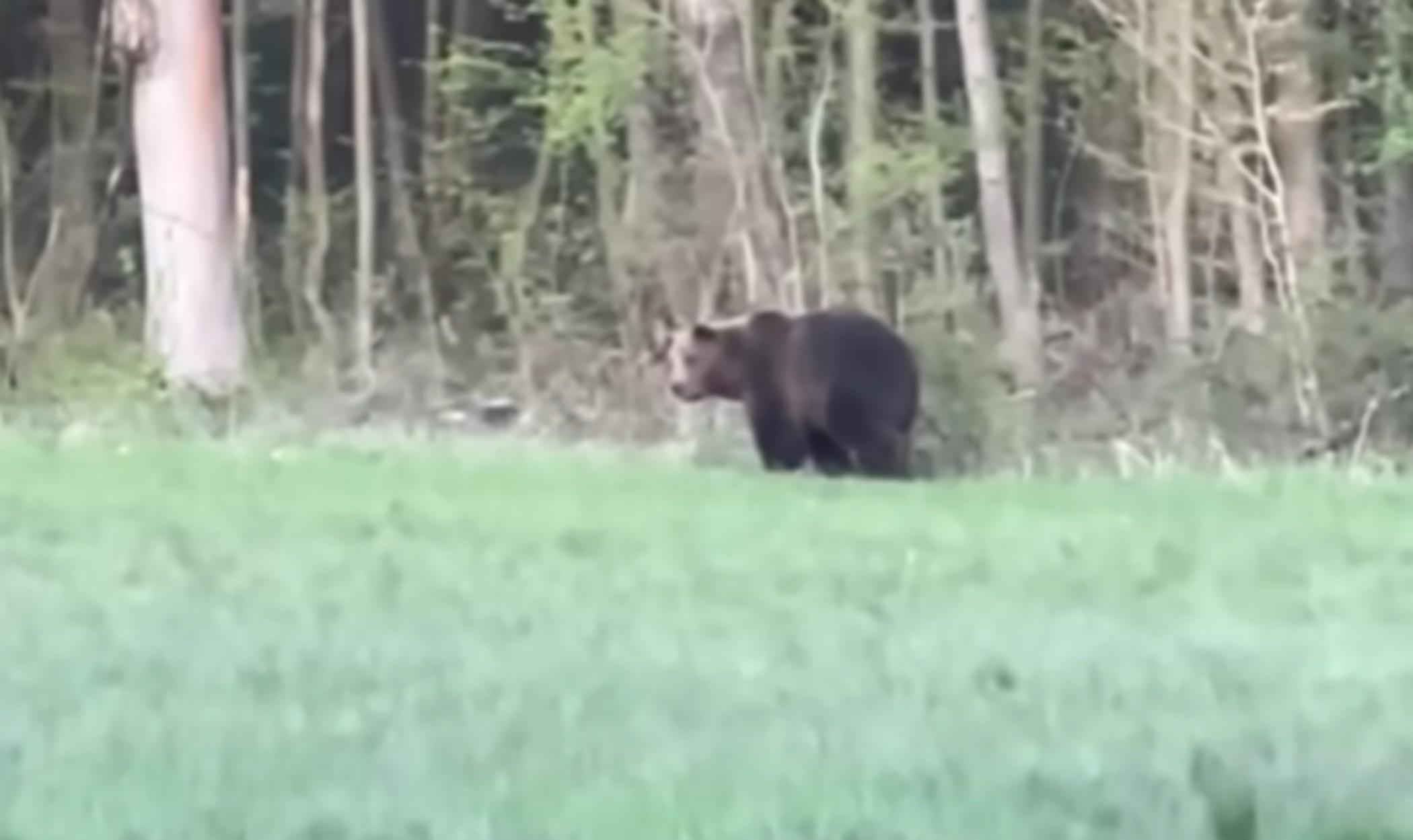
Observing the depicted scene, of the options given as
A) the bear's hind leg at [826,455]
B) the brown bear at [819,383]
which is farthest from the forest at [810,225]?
the brown bear at [819,383]

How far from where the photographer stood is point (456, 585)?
6637 millimetres

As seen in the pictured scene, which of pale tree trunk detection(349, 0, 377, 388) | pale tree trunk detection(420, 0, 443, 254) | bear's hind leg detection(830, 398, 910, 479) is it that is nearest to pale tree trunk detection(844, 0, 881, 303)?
bear's hind leg detection(830, 398, 910, 479)

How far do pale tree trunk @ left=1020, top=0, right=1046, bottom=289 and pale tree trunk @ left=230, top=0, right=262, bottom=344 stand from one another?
3660 millimetres

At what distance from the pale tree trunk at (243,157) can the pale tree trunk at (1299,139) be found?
4694mm

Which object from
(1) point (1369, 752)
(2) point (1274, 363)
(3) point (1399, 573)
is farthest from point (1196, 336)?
(1) point (1369, 752)

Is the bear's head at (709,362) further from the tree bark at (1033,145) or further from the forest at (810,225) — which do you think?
the tree bark at (1033,145)

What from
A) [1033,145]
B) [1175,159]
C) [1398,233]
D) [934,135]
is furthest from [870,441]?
[1033,145]

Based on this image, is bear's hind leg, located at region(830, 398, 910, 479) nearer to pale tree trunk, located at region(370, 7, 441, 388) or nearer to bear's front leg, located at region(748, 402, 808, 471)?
bear's front leg, located at region(748, 402, 808, 471)

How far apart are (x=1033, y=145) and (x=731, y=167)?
297 cm

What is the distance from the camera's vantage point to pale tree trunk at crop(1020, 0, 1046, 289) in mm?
15344

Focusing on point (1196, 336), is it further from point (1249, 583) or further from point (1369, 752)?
point (1369, 752)

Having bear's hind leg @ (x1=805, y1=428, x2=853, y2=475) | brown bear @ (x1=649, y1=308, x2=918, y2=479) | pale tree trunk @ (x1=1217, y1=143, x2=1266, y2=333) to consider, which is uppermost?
pale tree trunk @ (x1=1217, y1=143, x2=1266, y2=333)

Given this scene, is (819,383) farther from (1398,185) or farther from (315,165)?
(315,165)

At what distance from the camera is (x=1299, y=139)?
14234 mm
